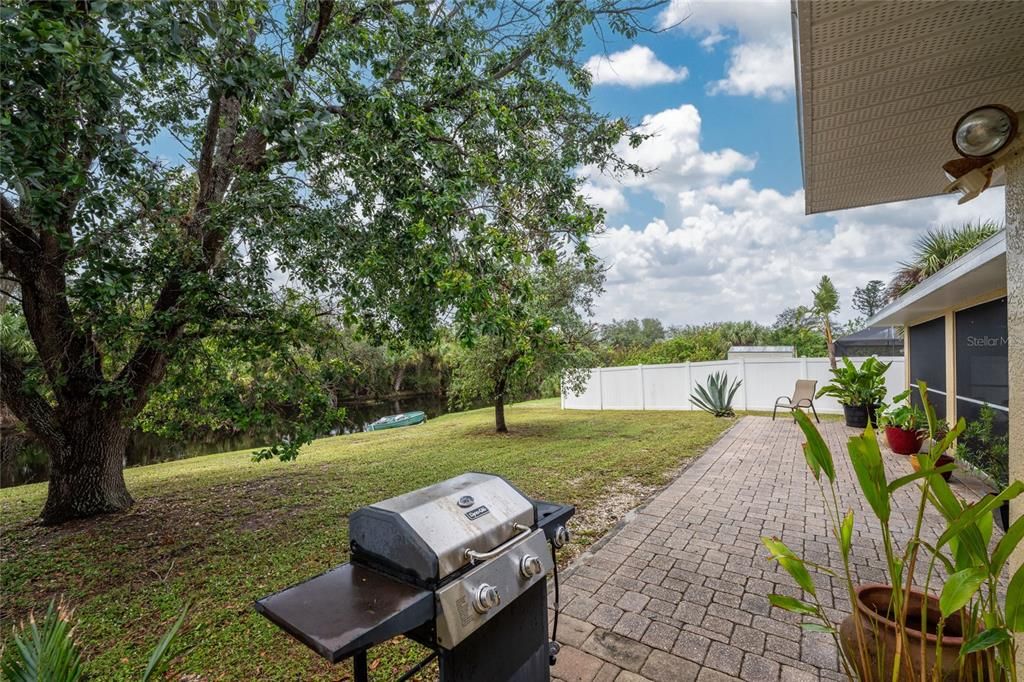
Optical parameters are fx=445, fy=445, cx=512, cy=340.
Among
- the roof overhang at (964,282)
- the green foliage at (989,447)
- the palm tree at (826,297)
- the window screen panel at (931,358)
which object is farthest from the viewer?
the palm tree at (826,297)

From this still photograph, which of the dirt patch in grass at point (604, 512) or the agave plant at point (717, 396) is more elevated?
the agave plant at point (717, 396)

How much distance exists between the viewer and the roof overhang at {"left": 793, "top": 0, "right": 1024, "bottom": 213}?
1412 millimetres

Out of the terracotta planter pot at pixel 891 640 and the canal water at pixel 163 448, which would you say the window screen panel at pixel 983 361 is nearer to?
the terracotta planter pot at pixel 891 640

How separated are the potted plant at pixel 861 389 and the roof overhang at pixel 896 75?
6.27 m

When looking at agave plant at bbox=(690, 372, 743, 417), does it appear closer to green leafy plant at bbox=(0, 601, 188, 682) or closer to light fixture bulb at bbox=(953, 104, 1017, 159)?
light fixture bulb at bbox=(953, 104, 1017, 159)

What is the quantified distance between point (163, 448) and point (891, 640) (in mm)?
15422

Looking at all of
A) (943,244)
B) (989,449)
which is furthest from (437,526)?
(943,244)

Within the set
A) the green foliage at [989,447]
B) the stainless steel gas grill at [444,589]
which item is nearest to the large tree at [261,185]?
the stainless steel gas grill at [444,589]

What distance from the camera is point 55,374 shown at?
3.99 metres

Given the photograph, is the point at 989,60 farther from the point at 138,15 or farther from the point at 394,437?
the point at 394,437

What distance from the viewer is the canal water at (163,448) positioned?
9211 millimetres

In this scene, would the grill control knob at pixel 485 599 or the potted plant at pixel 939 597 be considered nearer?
the potted plant at pixel 939 597

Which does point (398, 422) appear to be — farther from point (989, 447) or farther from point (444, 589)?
point (444, 589)

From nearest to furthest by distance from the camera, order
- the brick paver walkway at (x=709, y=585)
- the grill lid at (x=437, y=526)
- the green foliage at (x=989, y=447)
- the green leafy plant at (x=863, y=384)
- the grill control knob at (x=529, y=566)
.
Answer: the grill lid at (x=437, y=526)
the grill control knob at (x=529, y=566)
the brick paver walkway at (x=709, y=585)
the green foliage at (x=989, y=447)
the green leafy plant at (x=863, y=384)
